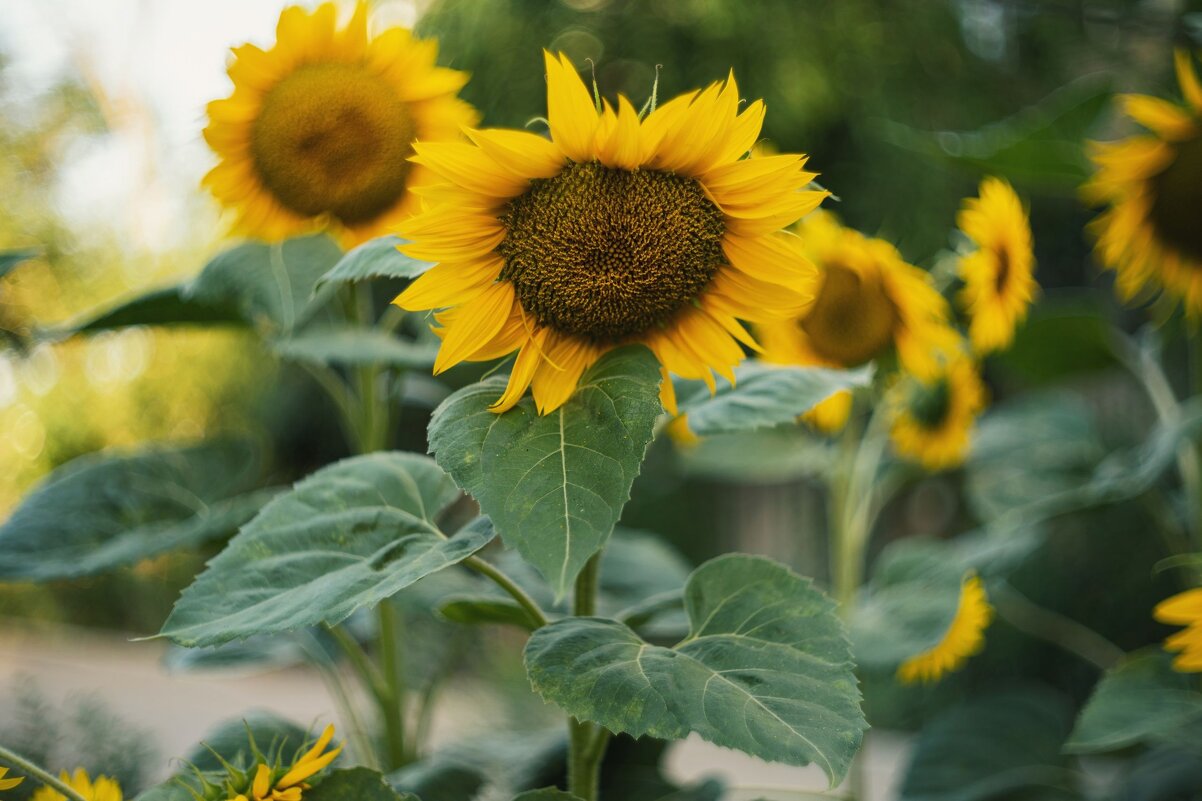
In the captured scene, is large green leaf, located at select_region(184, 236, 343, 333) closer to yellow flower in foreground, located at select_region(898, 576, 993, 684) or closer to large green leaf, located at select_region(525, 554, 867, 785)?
large green leaf, located at select_region(525, 554, 867, 785)

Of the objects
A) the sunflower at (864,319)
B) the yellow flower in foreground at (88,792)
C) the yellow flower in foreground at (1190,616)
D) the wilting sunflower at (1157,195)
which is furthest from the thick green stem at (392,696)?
the wilting sunflower at (1157,195)

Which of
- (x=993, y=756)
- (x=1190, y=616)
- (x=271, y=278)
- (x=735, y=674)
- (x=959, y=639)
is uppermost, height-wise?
(x=271, y=278)

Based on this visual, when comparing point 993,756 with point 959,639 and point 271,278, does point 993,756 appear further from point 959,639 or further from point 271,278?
point 271,278

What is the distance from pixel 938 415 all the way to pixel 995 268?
15cm

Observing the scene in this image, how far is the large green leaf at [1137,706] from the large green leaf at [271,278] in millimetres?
554

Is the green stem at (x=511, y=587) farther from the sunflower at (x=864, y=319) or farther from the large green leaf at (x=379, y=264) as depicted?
the sunflower at (x=864, y=319)

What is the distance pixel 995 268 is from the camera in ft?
2.95

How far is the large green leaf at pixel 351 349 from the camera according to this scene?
24.0 inches

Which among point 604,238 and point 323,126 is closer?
point 604,238

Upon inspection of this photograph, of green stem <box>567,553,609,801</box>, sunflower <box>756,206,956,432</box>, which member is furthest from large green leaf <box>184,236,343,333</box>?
sunflower <box>756,206,956,432</box>

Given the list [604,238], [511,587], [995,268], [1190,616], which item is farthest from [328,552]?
[995,268]

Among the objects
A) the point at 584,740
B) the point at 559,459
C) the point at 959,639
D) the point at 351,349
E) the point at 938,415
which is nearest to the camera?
the point at 559,459

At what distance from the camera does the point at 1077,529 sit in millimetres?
1909

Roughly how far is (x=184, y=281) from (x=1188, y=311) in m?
0.81
